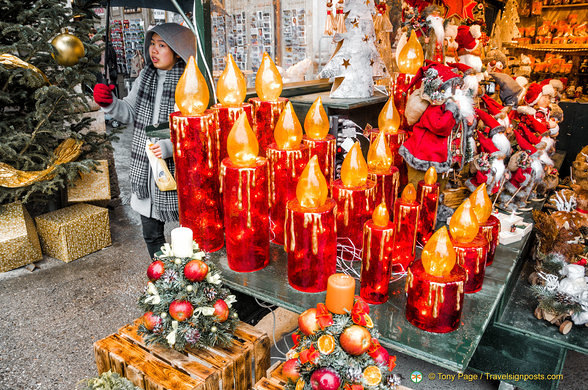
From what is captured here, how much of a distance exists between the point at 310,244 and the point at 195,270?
34cm

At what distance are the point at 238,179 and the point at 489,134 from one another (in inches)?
63.5

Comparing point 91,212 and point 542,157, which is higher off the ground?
point 542,157

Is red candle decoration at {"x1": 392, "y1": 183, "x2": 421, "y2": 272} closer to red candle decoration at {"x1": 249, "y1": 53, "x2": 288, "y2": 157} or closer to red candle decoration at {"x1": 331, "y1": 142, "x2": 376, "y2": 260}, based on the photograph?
red candle decoration at {"x1": 331, "y1": 142, "x2": 376, "y2": 260}

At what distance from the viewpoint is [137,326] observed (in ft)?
4.42

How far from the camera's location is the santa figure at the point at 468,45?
8.21ft

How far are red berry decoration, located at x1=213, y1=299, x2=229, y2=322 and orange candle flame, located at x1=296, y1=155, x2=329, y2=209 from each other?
0.39 metres

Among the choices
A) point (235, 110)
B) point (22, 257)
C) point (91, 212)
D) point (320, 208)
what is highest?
point (235, 110)

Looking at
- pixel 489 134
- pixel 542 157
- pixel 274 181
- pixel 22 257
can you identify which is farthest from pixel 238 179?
pixel 22 257

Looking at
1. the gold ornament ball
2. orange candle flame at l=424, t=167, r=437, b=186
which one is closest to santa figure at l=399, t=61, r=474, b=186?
orange candle flame at l=424, t=167, r=437, b=186

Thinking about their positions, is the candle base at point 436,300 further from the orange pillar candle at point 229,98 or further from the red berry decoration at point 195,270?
the orange pillar candle at point 229,98

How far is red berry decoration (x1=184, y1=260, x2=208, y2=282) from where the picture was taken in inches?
47.3

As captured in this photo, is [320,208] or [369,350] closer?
[369,350]

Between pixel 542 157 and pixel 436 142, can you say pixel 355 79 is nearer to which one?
pixel 436 142

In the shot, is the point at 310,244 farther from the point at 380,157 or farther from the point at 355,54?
the point at 355,54
